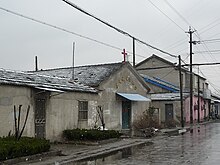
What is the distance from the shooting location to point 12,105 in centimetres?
1755

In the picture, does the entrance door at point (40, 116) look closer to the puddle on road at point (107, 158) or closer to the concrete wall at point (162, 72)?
the puddle on road at point (107, 158)

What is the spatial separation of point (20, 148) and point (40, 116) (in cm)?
592

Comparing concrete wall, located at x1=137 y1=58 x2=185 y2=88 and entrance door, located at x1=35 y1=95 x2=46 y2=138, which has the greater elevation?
concrete wall, located at x1=137 y1=58 x2=185 y2=88

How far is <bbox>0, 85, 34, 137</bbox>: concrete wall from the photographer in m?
16.9

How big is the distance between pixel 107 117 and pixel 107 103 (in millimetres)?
996

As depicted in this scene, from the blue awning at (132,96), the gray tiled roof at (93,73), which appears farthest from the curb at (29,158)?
the blue awning at (132,96)

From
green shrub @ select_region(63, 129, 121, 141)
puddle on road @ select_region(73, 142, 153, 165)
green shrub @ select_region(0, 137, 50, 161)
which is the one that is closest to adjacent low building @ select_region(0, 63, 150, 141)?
green shrub @ select_region(63, 129, 121, 141)

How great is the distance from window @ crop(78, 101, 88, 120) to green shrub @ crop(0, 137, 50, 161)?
8.07 m

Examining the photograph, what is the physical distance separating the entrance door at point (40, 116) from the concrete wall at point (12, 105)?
0.42 m

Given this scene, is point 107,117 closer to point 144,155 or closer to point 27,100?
point 27,100

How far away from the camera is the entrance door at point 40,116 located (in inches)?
758

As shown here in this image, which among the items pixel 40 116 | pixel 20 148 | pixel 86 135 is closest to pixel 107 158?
pixel 20 148

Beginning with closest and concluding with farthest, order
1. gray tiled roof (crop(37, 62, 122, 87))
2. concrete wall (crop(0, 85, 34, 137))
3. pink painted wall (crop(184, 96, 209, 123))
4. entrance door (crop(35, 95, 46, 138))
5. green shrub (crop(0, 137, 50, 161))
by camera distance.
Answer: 1. green shrub (crop(0, 137, 50, 161))
2. concrete wall (crop(0, 85, 34, 137))
3. entrance door (crop(35, 95, 46, 138))
4. gray tiled roof (crop(37, 62, 122, 87))
5. pink painted wall (crop(184, 96, 209, 123))

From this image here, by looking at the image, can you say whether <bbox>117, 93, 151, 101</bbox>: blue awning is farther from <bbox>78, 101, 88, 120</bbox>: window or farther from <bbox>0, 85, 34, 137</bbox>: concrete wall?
<bbox>0, 85, 34, 137</bbox>: concrete wall
